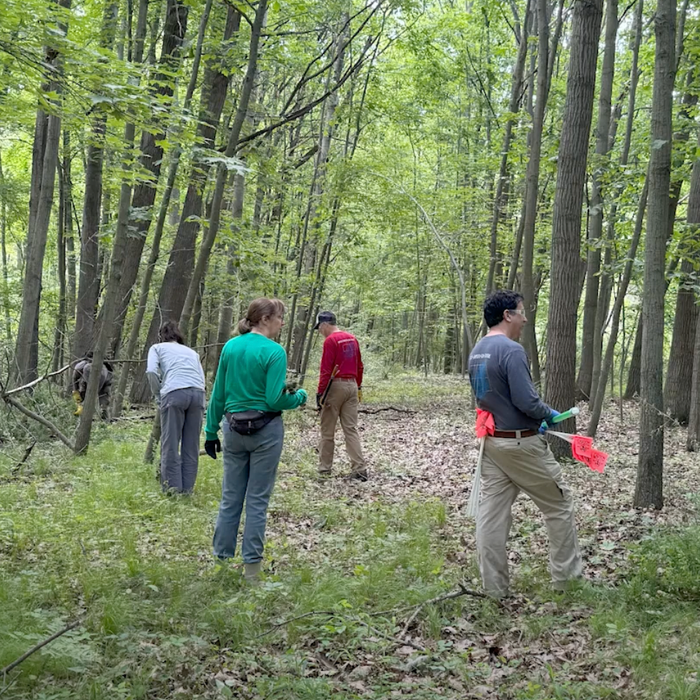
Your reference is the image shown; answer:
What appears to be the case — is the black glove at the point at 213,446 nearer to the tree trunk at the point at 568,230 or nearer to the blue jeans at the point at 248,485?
the blue jeans at the point at 248,485

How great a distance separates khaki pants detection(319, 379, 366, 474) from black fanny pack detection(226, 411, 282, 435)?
3877 millimetres

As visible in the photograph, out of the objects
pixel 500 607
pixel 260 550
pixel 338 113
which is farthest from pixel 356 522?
pixel 338 113

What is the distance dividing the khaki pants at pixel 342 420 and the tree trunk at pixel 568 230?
273 cm

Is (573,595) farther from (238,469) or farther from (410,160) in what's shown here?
(410,160)

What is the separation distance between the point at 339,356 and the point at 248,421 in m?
3.87

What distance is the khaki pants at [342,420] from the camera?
888 centimetres

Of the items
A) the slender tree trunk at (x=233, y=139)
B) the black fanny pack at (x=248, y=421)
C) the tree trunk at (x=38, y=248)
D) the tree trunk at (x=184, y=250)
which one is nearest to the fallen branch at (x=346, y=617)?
the black fanny pack at (x=248, y=421)

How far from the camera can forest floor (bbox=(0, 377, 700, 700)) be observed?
140 inches

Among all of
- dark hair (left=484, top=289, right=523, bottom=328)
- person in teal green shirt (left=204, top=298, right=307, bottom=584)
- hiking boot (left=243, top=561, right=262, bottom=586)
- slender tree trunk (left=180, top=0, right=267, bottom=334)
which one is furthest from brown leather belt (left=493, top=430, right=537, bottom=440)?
slender tree trunk (left=180, top=0, right=267, bottom=334)

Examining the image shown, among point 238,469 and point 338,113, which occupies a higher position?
point 338,113

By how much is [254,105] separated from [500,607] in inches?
528

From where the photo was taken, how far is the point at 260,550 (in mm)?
5070

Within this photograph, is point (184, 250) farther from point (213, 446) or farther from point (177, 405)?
point (213, 446)

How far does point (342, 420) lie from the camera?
354 inches
